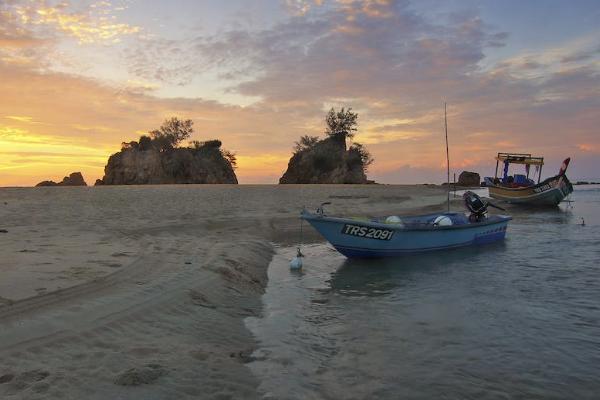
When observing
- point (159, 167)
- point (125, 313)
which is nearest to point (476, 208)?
point (125, 313)

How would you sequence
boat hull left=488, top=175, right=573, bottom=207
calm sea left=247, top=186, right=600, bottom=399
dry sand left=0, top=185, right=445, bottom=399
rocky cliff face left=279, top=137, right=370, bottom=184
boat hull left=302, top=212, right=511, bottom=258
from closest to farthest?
dry sand left=0, top=185, right=445, bottom=399
calm sea left=247, top=186, right=600, bottom=399
boat hull left=302, top=212, right=511, bottom=258
boat hull left=488, top=175, right=573, bottom=207
rocky cliff face left=279, top=137, right=370, bottom=184

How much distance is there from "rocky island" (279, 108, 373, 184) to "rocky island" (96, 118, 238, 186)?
18661 mm

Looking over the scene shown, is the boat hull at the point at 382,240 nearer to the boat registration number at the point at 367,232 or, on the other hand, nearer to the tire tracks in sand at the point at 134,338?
the boat registration number at the point at 367,232

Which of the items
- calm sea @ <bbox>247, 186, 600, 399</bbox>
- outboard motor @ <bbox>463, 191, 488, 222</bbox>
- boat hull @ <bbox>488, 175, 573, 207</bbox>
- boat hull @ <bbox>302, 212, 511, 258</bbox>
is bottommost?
calm sea @ <bbox>247, 186, 600, 399</bbox>

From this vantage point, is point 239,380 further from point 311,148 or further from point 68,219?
point 311,148

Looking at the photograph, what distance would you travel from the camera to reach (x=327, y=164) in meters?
102

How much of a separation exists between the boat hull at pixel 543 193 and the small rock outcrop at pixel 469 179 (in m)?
65.8

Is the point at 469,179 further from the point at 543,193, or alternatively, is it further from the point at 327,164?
the point at 543,193

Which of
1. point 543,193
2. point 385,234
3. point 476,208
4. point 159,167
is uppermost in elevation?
point 159,167

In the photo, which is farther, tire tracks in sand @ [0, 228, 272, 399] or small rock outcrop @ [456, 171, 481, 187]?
small rock outcrop @ [456, 171, 481, 187]

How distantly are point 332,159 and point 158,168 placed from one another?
4118 cm

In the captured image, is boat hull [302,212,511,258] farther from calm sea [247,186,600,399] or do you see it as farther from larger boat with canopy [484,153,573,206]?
larger boat with canopy [484,153,573,206]

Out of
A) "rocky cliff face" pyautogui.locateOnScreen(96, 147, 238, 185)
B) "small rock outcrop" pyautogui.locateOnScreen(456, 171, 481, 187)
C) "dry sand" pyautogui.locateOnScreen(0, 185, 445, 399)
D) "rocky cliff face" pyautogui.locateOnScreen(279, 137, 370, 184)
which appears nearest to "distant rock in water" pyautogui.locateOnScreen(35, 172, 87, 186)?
"rocky cliff face" pyautogui.locateOnScreen(96, 147, 238, 185)

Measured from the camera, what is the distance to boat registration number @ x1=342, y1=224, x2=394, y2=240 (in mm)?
15094
